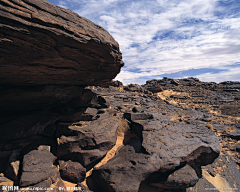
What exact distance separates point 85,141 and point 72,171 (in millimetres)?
1326

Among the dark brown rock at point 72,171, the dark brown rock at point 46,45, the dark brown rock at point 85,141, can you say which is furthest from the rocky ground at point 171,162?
the dark brown rock at point 46,45

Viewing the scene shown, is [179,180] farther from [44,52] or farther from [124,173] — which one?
[44,52]

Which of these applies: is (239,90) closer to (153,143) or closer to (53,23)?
(153,143)

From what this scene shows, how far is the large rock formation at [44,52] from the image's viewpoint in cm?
326

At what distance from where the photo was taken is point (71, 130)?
6.57 metres

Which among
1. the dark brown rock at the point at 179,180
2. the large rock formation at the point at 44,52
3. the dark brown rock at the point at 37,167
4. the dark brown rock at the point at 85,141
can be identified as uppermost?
the large rock formation at the point at 44,52

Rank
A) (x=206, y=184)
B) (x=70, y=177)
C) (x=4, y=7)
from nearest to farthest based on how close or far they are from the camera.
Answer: (x=4, y=7), (x=70, y=177), (x=206, y=184)

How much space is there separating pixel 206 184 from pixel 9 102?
1031cm

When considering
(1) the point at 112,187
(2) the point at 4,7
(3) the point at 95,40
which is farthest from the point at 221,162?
(2) the point at 4,7

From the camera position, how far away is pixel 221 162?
759 cm

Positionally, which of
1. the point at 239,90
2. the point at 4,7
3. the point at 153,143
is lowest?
the point at 153,143

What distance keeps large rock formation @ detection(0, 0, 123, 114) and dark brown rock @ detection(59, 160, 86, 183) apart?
11.8 ft

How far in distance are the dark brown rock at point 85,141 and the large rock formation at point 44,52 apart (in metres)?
2.13

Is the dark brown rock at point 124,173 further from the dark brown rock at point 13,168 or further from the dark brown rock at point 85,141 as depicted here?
the dark brown rock at point 13,168
